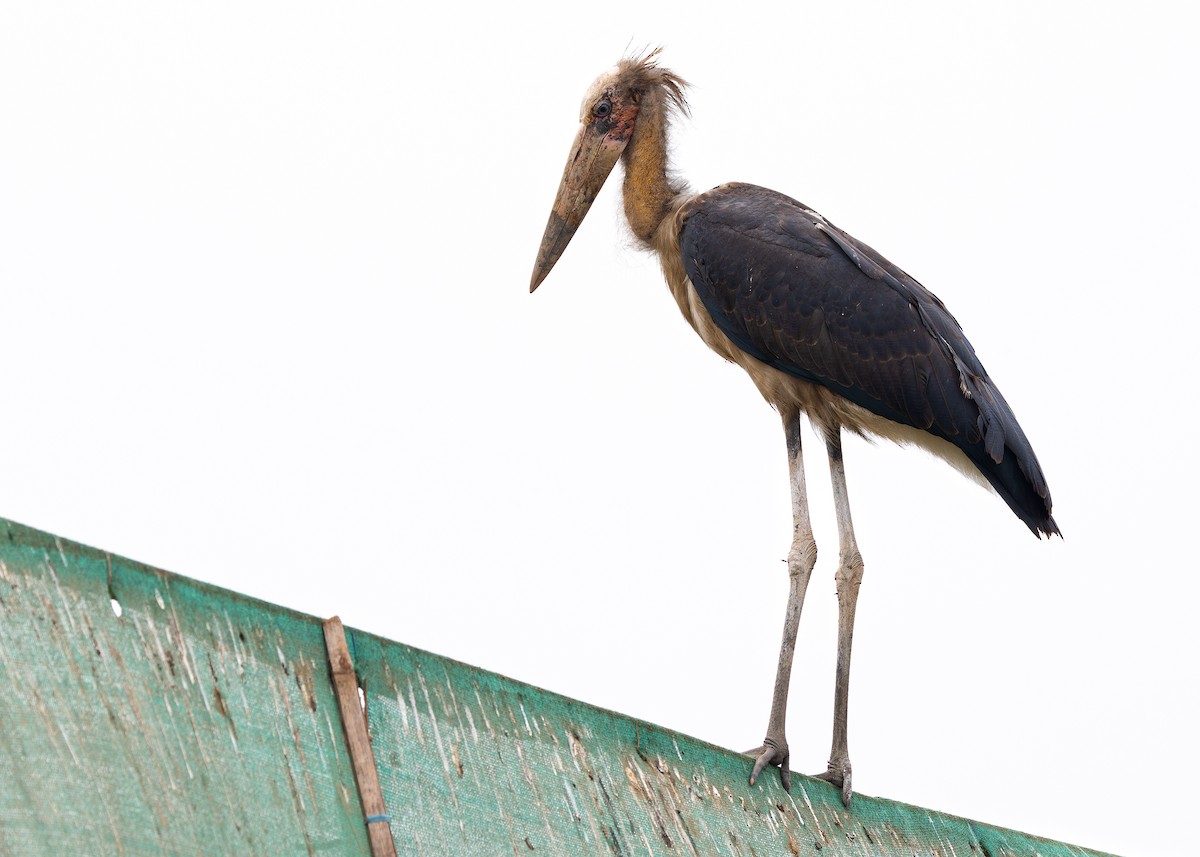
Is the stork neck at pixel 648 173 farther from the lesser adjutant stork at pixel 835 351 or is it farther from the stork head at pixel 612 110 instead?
the lesser adjutant stork at pixel 835 351

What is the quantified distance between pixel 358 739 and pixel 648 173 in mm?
4258

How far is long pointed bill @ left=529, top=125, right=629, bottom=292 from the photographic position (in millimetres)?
8094

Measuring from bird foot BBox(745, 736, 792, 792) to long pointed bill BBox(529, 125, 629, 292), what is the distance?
291 centimetres

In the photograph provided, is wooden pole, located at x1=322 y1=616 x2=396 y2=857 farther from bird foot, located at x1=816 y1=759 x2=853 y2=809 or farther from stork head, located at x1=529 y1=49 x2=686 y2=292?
stork head, located at x1=529 y1=49 x2=686 y2=292

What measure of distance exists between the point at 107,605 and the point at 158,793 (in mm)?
492

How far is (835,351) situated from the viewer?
6.95 m

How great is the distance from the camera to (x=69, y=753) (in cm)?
355

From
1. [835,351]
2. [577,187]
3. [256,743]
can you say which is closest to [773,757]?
[835,351]

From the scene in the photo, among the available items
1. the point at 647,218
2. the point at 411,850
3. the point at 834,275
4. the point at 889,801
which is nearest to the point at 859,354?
the point at 834,275

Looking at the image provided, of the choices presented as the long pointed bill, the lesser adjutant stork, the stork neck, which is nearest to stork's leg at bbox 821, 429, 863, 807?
the lesser adjutant stork

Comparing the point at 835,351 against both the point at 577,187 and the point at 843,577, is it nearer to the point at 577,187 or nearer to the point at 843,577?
the point at 843,577

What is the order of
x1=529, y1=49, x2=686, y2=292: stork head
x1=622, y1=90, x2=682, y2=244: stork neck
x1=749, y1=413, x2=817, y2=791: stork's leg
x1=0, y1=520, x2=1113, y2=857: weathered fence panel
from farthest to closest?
x1=529, y1=49, x2=686, y2=292: stork head, x1=622, y1=90, x2=682, y2=244: stork neck, x1=749, y1=413, x2=817, y2=791: stork's leg, x1=0, y1=520, x2=1113, y2=857: weathered fence panel

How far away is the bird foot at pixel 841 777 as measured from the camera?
6082mm

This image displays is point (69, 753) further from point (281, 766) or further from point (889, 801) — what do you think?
point (889, 801)
